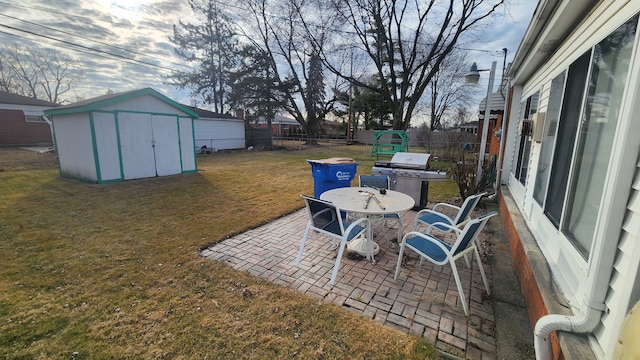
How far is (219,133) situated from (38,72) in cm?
2818

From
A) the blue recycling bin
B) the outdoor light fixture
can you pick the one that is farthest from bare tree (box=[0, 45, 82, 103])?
the outdoor light fixture

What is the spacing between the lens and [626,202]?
4.44ft

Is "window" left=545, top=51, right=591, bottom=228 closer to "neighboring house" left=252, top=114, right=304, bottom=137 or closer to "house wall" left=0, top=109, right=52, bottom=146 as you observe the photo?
"house wall" left=0, top=109, right=52, bottom=146

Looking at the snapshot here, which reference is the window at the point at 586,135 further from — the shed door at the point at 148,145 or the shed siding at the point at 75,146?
the shed siding at the point at 75,146

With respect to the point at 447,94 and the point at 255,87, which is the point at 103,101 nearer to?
A: the point at 255,87

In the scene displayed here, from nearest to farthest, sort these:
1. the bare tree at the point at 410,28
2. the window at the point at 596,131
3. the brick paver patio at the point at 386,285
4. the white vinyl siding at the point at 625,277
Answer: the white vinyl siding at the point at 625,277
the window at the point at 596,131
the brick paver patio at the point at 386,285
the bare tree at the point at 410,28

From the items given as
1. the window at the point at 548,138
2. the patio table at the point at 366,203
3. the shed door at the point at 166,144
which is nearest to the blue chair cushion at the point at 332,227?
the patio table at the point at 366,203

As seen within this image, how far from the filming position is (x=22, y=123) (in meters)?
18.7

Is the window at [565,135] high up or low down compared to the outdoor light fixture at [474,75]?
down

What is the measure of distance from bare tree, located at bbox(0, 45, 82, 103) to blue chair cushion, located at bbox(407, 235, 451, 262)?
37.1 meters

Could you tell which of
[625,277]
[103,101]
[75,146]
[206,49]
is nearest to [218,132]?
[206,49]

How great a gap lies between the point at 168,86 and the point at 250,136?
358 inches

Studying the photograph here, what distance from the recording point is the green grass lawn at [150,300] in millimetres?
2047

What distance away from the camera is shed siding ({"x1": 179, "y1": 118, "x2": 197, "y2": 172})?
979cm
